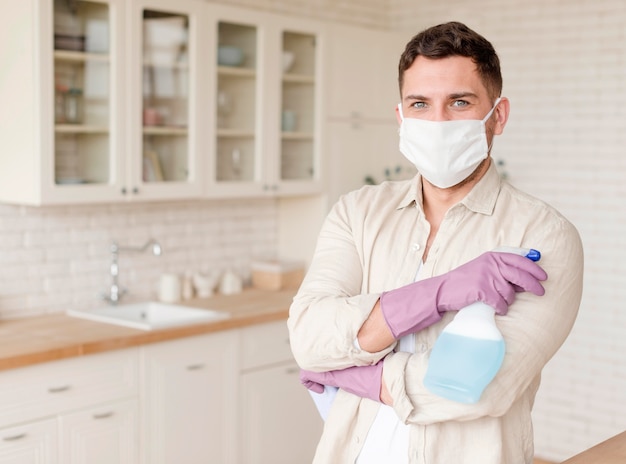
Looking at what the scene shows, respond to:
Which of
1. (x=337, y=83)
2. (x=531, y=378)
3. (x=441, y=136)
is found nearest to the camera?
(x=531, y=378)

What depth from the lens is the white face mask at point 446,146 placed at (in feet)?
6.38

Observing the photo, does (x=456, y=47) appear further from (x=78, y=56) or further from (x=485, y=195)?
(x=78, y=56)

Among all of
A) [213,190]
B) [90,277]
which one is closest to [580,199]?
[213,190]

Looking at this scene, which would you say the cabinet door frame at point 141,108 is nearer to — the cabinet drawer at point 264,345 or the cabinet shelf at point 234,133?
the cabinet shelf at point 234,133

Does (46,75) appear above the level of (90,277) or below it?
above

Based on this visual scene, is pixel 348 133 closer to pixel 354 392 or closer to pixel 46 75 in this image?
pixel 46 75

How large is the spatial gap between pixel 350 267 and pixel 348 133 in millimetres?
3112

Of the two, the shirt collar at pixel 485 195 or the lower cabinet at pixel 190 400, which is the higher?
the shirt collar at pixel 485 195

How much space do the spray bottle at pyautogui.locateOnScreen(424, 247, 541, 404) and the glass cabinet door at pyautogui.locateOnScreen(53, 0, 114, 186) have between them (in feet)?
8.21

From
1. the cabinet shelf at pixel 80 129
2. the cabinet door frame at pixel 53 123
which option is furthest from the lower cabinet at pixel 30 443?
the cabinet shelf at pixel 80 129

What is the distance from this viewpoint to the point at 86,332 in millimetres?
3828

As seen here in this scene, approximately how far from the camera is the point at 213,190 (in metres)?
4.47

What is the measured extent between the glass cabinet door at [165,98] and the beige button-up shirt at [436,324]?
2247mm

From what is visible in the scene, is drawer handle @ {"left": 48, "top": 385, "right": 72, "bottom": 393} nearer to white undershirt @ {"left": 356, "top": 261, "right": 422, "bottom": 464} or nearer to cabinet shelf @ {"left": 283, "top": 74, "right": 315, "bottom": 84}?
white undershirt @ {"left": 356, "top": 261, "right": 422, "bottom": 464}
